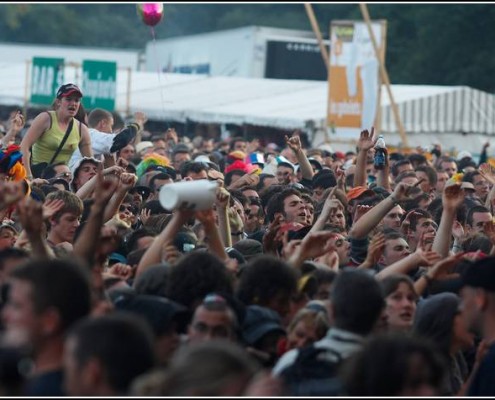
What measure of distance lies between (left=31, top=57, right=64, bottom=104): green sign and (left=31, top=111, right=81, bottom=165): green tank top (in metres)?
11.8

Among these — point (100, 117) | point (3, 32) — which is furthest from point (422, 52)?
point (100, 117)

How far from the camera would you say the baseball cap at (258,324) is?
6719mm

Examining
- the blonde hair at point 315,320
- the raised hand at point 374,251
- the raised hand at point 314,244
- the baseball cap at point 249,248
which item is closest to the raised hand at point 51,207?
the baseball cap at point 249,248

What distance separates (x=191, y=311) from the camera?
6.68 metres

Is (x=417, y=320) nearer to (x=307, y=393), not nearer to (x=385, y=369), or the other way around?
(x=307, y=393)

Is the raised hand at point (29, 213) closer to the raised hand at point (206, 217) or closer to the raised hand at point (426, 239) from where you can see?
the raised hand at point (206, 217)

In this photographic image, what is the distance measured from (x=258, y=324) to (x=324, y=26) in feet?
189

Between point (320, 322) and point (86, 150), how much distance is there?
655 centimetres

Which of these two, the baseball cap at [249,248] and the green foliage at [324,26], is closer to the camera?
the baseball cap at [249,248]

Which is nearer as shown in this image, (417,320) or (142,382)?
A: (142,382)

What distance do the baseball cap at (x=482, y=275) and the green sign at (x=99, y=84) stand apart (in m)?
18.0

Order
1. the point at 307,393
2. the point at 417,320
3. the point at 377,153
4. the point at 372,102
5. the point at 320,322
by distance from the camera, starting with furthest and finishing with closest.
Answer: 1. the point at 372,102
2. the point at 377,153
3. the point at 417,320
4. the point at 320,322
5. the point at 307,393

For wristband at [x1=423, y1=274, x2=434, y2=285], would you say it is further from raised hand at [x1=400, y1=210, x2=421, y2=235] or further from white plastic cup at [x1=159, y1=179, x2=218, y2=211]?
raised hand at [x1=400, y1=210, x2=421, y2=235]

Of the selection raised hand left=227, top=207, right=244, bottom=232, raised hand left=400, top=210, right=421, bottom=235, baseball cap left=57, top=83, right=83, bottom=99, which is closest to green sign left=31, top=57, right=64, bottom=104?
baseball cap left=57, top=83, right=83, bottom=99
